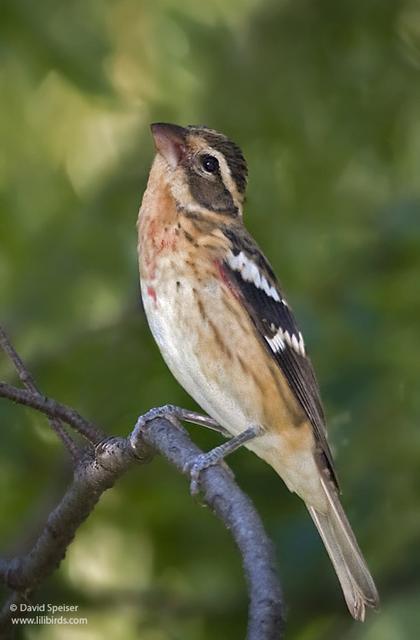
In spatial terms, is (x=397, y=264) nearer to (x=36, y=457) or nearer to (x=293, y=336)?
(x=293, y=336)

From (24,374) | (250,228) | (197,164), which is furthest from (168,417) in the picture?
(250,228)

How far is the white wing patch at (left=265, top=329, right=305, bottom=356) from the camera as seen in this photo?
5.06 metres

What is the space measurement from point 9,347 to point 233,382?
4.07ft

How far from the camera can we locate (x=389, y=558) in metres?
5.70

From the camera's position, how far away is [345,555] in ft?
16.2

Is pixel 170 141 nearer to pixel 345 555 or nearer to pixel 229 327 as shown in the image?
pixel 229 327

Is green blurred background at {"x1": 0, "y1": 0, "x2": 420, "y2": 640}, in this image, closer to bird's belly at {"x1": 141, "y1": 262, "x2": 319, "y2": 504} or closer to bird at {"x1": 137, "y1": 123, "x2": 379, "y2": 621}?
bird at {"x1": 137, "y1": 123, "x2": 379, "y2": 621}

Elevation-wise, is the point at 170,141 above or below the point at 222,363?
above

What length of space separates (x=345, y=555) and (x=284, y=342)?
2.82 ft

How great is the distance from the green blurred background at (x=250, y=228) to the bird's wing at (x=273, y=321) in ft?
1.48

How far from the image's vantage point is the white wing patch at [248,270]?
4.95 metres

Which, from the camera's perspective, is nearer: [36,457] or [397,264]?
[36,457]

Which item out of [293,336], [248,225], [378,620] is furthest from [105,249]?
[378,620]

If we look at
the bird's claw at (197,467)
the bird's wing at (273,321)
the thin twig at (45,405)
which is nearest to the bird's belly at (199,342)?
the bird's wing at (273,321)
